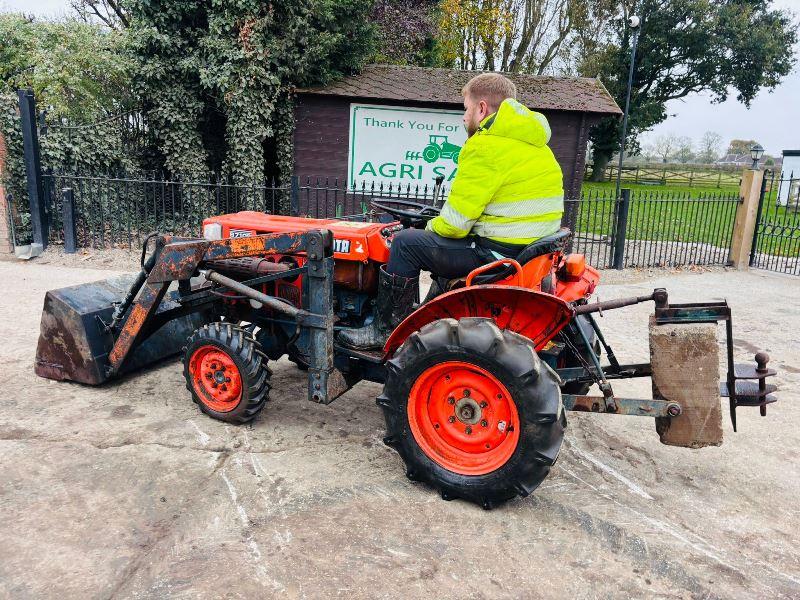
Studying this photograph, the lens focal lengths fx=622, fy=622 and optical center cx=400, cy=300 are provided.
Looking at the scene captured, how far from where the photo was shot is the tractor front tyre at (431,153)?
38.5ft

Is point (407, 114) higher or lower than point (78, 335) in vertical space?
higher

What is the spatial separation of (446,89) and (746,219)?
5.71 m

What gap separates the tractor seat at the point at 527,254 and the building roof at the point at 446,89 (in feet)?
28.4

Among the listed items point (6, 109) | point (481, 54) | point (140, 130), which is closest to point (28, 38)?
point (140, 130)

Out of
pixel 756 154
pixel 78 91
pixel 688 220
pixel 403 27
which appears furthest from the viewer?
pixel 403 27

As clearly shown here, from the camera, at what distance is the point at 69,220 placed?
8.97 metres

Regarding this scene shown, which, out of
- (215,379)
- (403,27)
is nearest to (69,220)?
(215,379)

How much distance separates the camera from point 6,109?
8898mm

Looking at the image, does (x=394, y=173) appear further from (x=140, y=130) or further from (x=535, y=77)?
(x=140, y=130)

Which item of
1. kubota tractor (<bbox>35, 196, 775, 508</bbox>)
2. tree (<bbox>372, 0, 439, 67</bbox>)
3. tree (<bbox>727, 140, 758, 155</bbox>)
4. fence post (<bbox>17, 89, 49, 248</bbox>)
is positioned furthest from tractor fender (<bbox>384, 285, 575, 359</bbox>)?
tree (<bbox>727, 140, 758, 155</bbox>)

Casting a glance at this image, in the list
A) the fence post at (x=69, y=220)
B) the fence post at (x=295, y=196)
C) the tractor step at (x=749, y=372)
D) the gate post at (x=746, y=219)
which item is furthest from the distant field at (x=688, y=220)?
the fence post at (x=69, y=220)

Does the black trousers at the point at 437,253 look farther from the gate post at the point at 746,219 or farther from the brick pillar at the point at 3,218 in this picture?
→ the gate post at the point at 746,219

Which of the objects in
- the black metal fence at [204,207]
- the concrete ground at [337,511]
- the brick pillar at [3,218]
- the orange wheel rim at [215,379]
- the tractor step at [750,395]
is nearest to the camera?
the concrete ground at [337,511]

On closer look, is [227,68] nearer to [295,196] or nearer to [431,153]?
[295,196]
